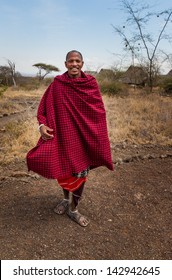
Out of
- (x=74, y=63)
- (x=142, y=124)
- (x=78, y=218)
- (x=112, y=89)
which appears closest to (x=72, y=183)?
(x=78, y=218)

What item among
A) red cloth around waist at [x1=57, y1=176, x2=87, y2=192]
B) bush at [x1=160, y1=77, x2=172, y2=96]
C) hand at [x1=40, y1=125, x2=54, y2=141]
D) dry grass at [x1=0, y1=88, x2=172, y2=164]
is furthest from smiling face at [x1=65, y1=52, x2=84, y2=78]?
bush at [x1=160, y1=77, x2=172, y2=96]

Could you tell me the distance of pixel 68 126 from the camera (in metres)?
2.58

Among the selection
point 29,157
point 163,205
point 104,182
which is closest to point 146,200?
point 163,205

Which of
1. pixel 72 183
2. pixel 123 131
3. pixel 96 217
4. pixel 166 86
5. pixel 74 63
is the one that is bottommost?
pixel 96 217

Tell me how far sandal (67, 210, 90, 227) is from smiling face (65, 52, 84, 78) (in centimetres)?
128

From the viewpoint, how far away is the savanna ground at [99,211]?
259cm

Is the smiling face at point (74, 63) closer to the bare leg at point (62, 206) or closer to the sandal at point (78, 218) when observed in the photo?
the bare leg at point (62, 206)

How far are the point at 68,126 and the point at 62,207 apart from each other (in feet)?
3.06

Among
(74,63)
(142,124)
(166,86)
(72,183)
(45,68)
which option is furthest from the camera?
(45,68)

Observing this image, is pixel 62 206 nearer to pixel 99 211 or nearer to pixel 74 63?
pixel 99 211

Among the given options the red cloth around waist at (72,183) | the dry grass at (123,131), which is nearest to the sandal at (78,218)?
the red cloth around waist at (72,183)

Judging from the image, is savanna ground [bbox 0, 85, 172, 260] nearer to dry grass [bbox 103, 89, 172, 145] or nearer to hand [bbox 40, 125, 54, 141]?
dry grass [bbox 103, 89, 172, 145]

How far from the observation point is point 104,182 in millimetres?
3895

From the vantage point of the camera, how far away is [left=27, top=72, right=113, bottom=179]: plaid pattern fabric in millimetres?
2559
